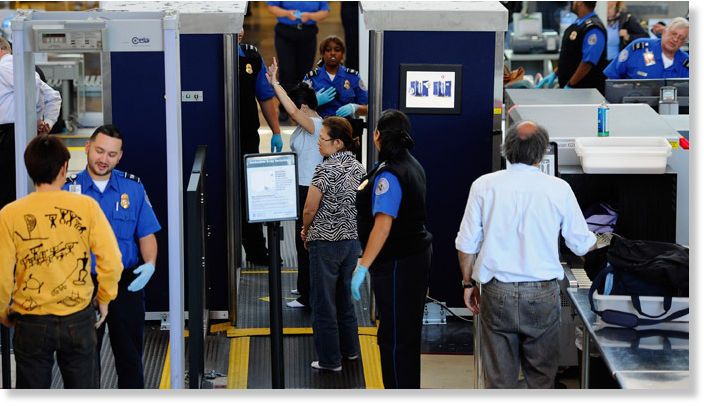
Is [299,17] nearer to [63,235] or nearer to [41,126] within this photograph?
[41,126]

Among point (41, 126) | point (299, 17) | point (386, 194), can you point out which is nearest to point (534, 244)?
point (386, 194)

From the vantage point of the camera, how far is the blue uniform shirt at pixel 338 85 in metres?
7.45

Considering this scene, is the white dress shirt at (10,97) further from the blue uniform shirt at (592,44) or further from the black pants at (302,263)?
the blue uniform shirt at (592,44)

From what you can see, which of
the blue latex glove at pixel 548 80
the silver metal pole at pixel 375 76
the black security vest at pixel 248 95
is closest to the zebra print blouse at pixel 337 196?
the silver metal pole at pixel 375 76

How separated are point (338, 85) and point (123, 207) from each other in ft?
10.1

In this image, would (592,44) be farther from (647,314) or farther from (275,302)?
(275,302)

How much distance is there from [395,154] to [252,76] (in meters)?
2.48

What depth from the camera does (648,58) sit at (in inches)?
366

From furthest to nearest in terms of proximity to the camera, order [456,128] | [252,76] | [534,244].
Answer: [252,76]
[456,128]
[534,244]

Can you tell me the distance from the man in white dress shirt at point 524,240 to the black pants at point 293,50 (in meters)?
6.56

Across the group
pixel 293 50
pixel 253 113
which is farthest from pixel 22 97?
pixel 293 50

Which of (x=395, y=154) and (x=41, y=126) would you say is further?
(x=41, y=126)

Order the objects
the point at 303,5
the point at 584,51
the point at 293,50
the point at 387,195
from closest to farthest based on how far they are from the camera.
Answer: the point at 387,195, the point at 584,51, the point at 303,5, the point at 293,50

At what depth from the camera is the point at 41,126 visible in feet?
19.3
